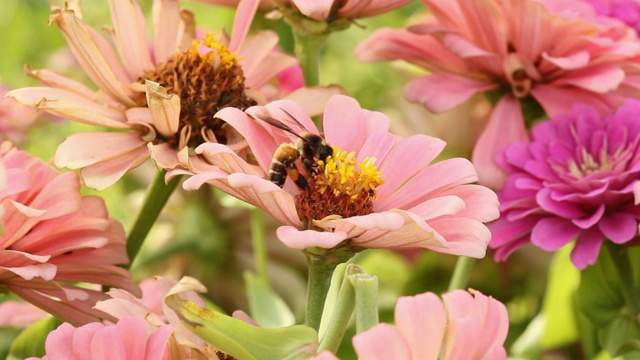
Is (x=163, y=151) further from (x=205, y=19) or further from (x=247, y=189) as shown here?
(x=205, y=19)

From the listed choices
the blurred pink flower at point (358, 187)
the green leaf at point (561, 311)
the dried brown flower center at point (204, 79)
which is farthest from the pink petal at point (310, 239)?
the green leaf at point (561, 311)

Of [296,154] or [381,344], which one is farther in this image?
[296,154]

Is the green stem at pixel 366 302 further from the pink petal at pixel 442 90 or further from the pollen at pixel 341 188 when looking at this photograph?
the pink petal at pixel 442 90

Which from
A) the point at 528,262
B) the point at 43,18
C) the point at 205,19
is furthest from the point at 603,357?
the point at 43,18

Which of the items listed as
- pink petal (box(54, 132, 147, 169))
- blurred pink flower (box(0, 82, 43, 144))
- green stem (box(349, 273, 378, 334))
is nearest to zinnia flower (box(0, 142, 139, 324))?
pink petal (box(54, 132, 147, 169))

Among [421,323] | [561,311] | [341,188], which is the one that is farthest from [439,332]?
[561,311]

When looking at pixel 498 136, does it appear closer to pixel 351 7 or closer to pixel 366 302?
pixel 351 7

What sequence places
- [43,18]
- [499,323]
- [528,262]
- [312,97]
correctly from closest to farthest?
[499,323], [312,97], [528,262], [43,18]
